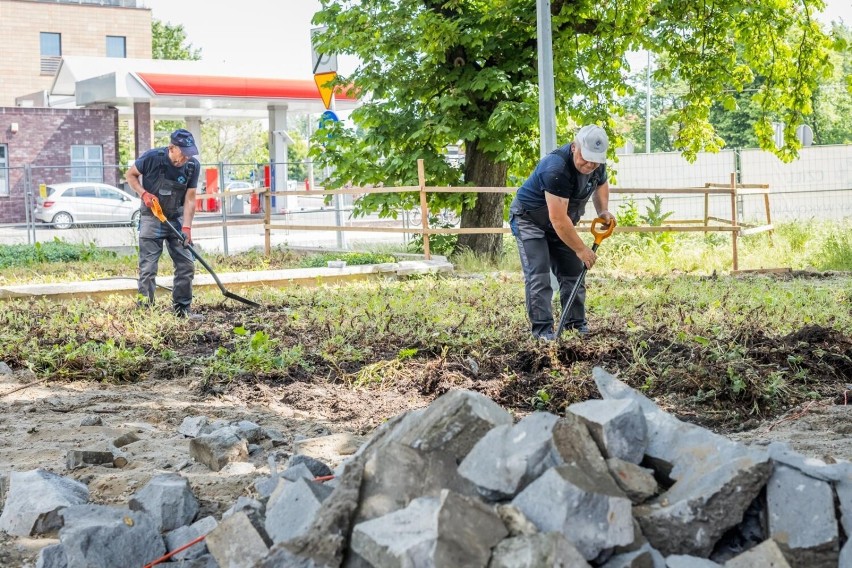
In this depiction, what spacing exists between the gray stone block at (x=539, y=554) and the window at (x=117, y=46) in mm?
46812

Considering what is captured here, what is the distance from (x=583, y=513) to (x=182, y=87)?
26586 mm

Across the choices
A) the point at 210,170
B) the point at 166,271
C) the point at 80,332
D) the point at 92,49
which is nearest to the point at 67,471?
the point at 80,332

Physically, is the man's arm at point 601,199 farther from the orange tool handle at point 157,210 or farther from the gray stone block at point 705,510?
the gray stone block at point 705,510

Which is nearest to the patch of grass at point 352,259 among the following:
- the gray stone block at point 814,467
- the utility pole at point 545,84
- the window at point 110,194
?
the utility pole at point 545,84

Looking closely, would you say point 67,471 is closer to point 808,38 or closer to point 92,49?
point 808,38

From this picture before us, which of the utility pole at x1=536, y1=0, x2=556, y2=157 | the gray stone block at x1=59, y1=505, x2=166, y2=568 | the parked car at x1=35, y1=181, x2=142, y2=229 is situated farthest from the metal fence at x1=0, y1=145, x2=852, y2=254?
the gray stone block at x1=59, y1=505, x2=166, y2=568

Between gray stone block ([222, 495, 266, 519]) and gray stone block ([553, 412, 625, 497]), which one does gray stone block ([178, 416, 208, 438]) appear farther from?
gray stone block ([553, 412, 625, 497])

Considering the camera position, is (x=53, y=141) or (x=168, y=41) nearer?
(x=53, y=141)

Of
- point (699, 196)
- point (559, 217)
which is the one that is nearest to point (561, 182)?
point (559, 217)

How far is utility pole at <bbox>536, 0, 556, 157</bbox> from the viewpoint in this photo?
8680 millimetres

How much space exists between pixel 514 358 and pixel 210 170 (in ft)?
74.6

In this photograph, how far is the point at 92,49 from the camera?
44938mm

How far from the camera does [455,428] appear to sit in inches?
125

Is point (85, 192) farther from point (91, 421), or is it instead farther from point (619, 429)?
point (619, 429)
